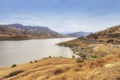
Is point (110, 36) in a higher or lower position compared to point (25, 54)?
higher

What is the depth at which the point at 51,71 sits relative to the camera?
1967 cm

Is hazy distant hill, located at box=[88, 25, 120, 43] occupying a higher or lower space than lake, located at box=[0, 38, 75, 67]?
higher

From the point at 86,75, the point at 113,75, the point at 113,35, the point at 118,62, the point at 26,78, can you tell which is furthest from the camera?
the point at 113,35

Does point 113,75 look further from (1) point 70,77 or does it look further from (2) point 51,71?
(2) point 51,71

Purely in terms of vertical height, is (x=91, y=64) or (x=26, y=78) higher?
(x=91, y=64)

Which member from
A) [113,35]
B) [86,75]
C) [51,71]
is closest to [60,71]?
[51,71]

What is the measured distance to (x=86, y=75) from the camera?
16297mm

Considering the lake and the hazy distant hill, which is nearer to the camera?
the lake

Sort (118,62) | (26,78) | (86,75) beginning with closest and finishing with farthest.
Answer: (86,75)
(118,62)
(26,78)

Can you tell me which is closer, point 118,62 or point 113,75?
point 113,75

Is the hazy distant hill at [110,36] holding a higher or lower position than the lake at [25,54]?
higher

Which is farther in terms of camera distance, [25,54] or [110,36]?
[110,36]

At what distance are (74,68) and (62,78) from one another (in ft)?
5.15

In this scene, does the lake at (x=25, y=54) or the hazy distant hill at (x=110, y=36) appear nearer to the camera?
the lake at (x=25, y=54)
